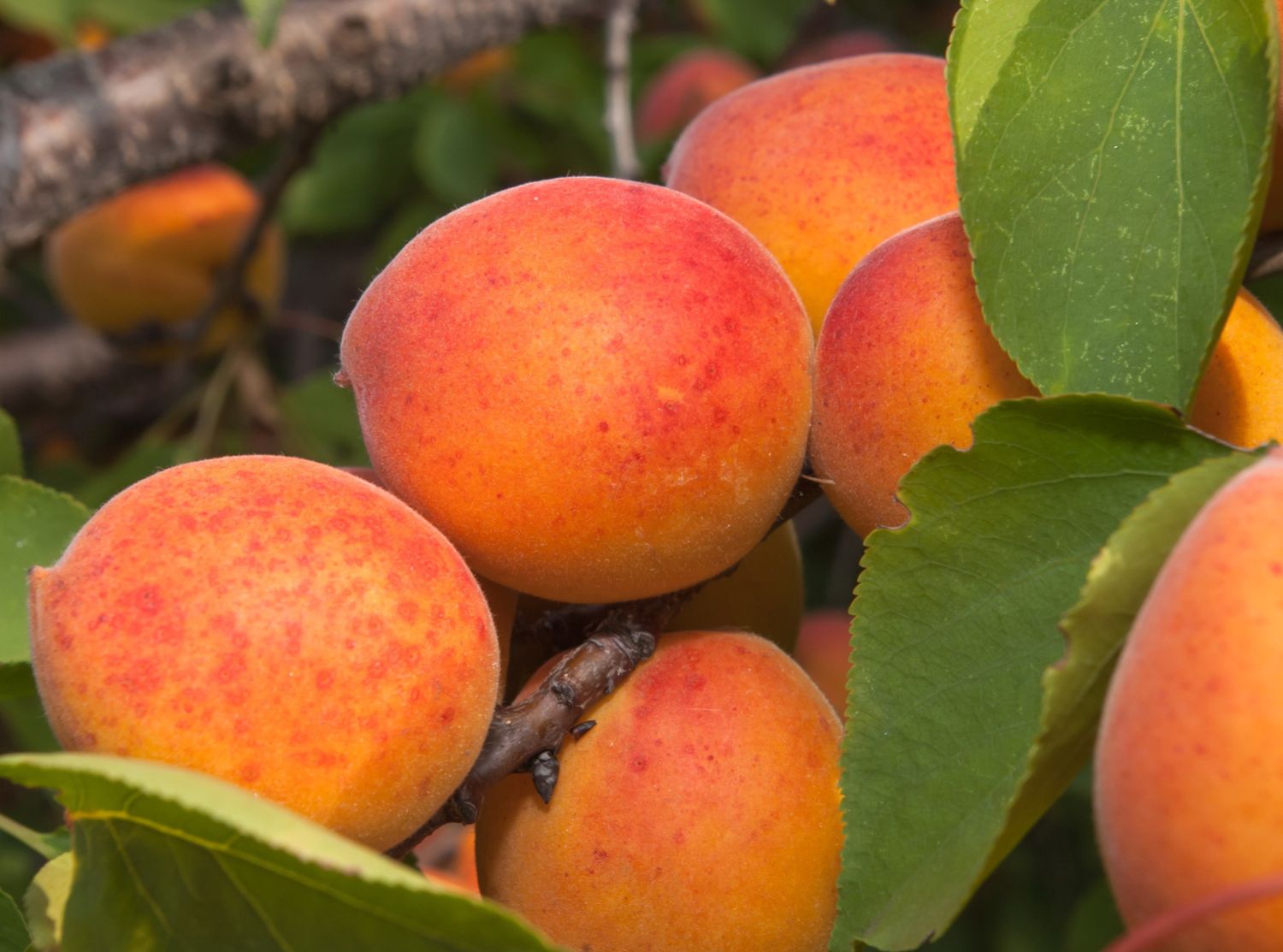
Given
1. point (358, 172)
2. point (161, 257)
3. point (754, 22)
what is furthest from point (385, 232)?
point (754, 22)

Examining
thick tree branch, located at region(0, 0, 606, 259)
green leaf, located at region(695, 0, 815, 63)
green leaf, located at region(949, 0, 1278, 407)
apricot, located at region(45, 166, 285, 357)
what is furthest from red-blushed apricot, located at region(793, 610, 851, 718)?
green leaf, located at region(695, 0, 815, 63)

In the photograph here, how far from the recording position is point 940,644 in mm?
630

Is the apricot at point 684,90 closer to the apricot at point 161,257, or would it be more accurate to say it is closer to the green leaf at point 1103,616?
the apricot at point 161,257

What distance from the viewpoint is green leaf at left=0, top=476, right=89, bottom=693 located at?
0.83 metres

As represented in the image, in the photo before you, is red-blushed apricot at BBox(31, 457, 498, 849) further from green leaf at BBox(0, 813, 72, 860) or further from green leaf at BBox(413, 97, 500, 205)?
green leaf at BBox(413, 97, 500, 205)

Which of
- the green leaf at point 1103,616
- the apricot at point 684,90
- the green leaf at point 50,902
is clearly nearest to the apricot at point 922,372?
the green leaf at point 1103,616

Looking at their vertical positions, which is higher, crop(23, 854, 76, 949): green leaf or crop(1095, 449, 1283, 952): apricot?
crop(1095, 449, 1283, 952): apricot

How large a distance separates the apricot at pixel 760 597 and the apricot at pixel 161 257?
1172 millimetres

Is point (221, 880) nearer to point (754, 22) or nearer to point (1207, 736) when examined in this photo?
point (1207, 736)

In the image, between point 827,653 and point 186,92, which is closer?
point 827,653

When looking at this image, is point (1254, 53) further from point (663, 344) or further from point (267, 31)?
point (267, 31)

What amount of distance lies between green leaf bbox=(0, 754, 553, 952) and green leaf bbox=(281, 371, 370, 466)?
49.6 inches

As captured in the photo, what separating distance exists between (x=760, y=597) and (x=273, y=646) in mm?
382

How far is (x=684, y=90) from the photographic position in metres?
2.10
